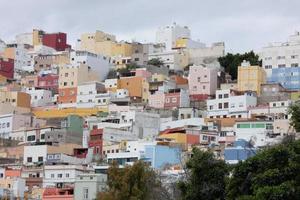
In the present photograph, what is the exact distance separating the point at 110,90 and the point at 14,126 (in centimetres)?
1135

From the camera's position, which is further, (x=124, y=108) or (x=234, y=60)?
(x=234, y=60)

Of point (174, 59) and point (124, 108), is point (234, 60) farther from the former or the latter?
A: point (124, 108)

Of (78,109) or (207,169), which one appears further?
(78,109)

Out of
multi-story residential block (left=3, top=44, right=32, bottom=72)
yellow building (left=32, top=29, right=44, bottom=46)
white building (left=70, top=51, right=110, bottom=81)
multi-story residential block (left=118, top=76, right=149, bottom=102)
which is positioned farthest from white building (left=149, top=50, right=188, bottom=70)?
yellow building (left=32, top=29, right=44, bottom=46)

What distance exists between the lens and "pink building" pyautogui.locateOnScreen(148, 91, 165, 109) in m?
79.9

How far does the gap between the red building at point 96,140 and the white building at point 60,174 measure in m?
8.52

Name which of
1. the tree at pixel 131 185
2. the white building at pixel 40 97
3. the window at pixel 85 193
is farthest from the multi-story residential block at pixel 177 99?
the tree at pixel 131 185

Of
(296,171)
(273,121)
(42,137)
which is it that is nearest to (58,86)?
(42,137)

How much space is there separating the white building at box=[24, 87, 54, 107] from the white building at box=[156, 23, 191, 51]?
2405cm

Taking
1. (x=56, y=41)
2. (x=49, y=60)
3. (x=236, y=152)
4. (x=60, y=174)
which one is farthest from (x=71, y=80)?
(x=236, y=152)

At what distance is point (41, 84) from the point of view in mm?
89688

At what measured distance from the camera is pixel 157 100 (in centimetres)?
8019

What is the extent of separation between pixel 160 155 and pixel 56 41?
1948 inches

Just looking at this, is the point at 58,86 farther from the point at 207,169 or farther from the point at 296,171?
the point at 296,171
